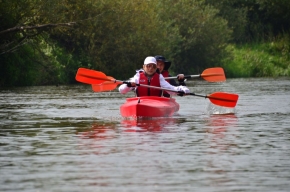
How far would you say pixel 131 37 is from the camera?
148 feet

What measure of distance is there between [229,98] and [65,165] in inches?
371

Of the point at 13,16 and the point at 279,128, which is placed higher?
the point at 13,16

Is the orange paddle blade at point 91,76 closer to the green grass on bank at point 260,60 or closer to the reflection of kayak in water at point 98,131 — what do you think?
the reflection of kayak in water at point 98,131

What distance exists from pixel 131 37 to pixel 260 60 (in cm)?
1126

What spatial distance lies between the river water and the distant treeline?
47.6 feet

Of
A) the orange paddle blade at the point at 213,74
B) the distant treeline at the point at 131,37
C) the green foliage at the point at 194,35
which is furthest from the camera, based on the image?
the green foliage at the point at 194,35

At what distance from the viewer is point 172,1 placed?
56.4 m

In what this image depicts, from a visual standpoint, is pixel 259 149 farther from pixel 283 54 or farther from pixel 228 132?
pixel 283 54

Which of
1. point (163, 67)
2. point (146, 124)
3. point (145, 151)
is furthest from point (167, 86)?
point (145, 151)

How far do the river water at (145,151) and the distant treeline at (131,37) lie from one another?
1450 cm

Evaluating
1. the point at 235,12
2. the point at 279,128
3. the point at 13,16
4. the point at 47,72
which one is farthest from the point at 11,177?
the point at 235,12

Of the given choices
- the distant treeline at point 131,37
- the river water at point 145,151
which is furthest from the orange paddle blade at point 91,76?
the distant treeline at point 131,37

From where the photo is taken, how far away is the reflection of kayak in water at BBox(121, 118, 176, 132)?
50.3ft

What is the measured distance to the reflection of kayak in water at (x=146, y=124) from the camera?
1534 cm
